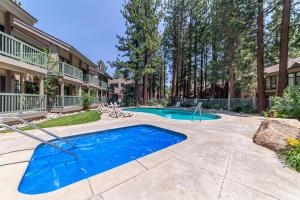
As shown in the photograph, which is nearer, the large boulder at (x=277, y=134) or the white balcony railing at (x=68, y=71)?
the large boulder at (x=277, y=134)

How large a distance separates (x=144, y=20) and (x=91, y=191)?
24.2m

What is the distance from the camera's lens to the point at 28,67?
9445 millimetres

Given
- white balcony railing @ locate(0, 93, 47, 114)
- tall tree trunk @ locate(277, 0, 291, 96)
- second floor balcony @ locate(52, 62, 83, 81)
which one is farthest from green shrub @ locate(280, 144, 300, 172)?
second floor balcony @ locate(52, 62, 83, 81)

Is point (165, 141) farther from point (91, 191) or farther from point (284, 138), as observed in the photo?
point (91, 191)

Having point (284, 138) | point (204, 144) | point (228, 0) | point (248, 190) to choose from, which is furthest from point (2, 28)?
point (228, 0)

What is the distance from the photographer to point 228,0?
1639cm

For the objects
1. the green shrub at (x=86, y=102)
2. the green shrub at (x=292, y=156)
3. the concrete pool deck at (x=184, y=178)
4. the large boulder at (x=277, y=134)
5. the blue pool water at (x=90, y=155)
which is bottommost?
the blue pool water at (x=90, y=155)

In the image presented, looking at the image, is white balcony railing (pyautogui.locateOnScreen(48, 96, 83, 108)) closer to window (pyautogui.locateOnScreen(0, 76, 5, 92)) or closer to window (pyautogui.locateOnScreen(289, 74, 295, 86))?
window (pyautogui.locateOnScreen(0, 76, 5, 92))

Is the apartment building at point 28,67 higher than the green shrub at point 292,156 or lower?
higher

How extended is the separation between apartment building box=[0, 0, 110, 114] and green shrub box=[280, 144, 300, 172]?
10918mm

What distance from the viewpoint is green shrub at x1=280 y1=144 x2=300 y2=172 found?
3644mm

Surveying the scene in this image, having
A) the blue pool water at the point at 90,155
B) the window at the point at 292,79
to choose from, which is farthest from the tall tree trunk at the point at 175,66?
the blue pool water at the point at 90,155

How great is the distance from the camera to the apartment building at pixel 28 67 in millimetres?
8359

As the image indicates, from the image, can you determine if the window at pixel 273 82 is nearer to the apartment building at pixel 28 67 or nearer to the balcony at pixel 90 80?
the balcony at pixel 90 80
